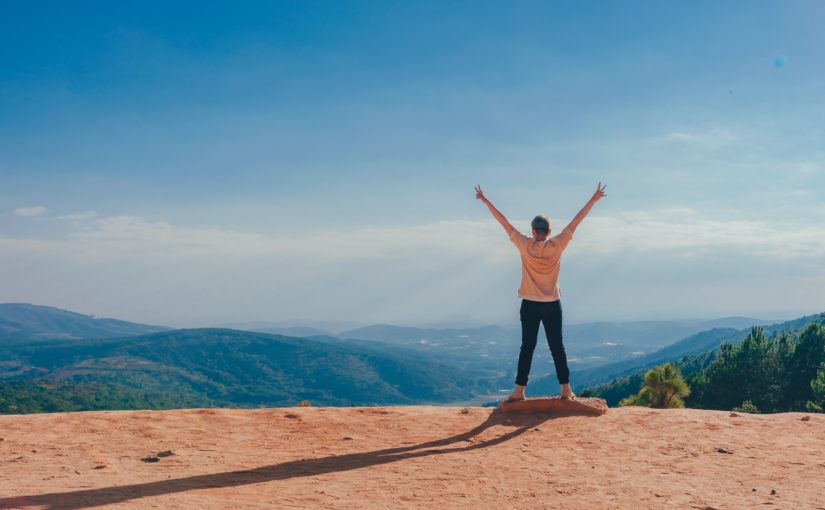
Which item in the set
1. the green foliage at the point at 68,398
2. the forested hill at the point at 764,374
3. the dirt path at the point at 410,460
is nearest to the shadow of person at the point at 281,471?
the dirt path at the point at 410,460

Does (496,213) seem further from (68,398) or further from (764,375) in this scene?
(68,398)

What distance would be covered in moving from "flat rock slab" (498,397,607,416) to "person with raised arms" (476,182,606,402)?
62cm

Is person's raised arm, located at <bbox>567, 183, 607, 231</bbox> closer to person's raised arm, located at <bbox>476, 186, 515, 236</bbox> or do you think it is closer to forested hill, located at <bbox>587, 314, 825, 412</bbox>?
person's raised arm, located at <bbox>476, 186, 515, 236</bbox>

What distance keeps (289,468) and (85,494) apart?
7.74 ft

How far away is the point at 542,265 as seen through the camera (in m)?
10.2

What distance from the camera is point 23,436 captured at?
8.76 meters

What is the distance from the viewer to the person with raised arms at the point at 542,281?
10.2 m

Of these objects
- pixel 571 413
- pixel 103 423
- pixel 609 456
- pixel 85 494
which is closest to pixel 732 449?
pixel 609 456

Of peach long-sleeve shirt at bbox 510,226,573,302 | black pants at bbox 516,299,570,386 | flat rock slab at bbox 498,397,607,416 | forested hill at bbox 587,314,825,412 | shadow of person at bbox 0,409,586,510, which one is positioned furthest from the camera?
forested hill at bbox 587,314,825,412

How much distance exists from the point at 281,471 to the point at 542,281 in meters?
5.38

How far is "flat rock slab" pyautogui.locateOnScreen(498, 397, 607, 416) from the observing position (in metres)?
10.5

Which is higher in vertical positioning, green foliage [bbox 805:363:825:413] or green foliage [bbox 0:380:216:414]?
green foliage [bbox 805:363:825:413]

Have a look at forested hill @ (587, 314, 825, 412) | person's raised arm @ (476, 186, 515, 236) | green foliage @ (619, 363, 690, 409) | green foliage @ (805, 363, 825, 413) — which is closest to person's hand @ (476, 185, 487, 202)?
person's raised arm @ (476, 186, 515, 236)

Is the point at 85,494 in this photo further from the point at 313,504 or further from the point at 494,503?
the point at 494,503
